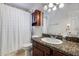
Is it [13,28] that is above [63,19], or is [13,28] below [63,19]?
below

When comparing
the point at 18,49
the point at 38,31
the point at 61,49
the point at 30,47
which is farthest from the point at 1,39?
the point at 61,49

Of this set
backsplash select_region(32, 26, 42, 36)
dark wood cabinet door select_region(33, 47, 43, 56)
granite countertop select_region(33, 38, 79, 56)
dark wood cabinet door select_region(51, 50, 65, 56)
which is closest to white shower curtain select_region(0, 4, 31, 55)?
backsplash select_region(32, 26, 42, 36)

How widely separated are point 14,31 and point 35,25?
31cm

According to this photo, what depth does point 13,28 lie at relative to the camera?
1.55 metres

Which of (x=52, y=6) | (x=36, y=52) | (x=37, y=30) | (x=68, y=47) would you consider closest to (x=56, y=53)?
(x=68, y=47)

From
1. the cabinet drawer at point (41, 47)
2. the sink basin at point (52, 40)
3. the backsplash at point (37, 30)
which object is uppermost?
the backsplash at point (37, 30)

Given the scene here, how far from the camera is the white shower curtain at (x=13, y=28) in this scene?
59.6 inches

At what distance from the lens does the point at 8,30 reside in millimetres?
1527

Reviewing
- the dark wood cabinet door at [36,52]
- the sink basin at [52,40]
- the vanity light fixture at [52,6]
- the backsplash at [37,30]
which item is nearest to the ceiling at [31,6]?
the vanity light fixture at [52,6]

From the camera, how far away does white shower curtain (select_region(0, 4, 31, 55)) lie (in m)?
1.51

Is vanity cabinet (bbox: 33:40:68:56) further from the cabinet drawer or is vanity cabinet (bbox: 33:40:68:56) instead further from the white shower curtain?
the white shower curtain

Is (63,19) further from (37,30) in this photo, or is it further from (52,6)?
(37,30)

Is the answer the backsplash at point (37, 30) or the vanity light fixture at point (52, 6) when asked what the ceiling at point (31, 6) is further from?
the backsplash at point (37, 30)

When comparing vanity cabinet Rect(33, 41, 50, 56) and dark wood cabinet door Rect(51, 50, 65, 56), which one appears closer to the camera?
dark wood cabinet door Rect(51, 50, 65, 56)
